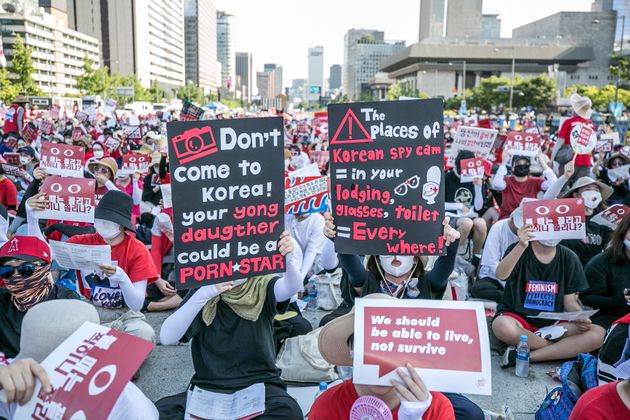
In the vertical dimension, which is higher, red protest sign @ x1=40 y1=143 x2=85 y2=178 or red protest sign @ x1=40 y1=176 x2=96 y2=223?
red protest sign @ x1=40 y1=143 x2=85 y2=178

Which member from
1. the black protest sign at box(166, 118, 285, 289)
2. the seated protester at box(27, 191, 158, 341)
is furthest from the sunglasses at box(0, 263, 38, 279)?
the black protest sign at box(166, 118, 285, 289)

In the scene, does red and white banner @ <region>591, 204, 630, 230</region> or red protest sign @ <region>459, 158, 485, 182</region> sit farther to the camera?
red protest sign @ <region>459, 158, 485, 182</region>

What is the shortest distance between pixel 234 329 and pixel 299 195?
2937 mm

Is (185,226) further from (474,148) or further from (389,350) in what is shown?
(474,148)

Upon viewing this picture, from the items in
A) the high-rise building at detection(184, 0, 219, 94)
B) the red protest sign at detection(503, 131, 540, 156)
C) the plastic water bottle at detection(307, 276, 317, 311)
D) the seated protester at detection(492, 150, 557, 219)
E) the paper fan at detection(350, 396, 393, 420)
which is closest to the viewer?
the paper fan at detection(350, 396, 393, 420)

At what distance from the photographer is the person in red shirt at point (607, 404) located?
6.78 feet

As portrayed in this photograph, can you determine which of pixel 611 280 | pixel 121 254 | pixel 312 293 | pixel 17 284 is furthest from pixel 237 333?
pixel 611 280

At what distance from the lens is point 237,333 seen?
3322 millimetres

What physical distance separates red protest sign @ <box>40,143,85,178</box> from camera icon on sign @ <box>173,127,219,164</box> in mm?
4557

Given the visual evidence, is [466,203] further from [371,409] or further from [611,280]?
[371,409]

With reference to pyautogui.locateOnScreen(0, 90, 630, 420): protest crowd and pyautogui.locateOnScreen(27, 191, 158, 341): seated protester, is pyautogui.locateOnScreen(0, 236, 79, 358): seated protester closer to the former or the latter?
pyautogui.locateOnScreen(0, 90, 630, 420): protest crowd

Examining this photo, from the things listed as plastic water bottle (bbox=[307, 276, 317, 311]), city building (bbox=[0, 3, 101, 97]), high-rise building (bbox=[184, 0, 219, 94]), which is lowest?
plastic water bottle (bbox=[307, 276, 317, 311])

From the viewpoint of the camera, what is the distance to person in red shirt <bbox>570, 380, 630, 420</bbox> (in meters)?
2.07

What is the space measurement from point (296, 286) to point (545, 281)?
263cm
